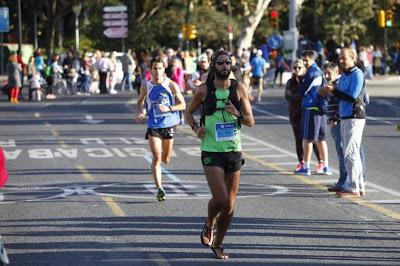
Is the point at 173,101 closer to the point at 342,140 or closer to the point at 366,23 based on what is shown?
the point at 342,140

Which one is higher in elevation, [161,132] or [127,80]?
[161,132]

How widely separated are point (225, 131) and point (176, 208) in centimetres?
338

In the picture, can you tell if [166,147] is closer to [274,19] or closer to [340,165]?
[340,165]

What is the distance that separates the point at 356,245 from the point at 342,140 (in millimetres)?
3703

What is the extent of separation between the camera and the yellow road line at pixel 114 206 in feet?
41.9

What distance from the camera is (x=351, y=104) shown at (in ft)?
44.9

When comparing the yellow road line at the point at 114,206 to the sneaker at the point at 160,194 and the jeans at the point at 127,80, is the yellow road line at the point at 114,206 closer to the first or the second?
the sneaker at the point at 160,194

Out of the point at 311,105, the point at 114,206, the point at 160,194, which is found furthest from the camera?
the point at 311,105

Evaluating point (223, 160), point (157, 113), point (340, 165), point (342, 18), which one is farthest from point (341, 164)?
point (342, 18)

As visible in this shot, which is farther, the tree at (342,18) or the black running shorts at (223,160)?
the tree at (342,18)

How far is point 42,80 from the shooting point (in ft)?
138

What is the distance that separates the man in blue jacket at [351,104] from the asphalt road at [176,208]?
1.88ft

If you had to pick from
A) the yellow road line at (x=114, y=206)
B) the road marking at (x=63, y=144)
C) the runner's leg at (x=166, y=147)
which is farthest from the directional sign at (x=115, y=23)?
the yellow road line at (x=114, y=206)

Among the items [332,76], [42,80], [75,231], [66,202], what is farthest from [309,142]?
[42,80]
